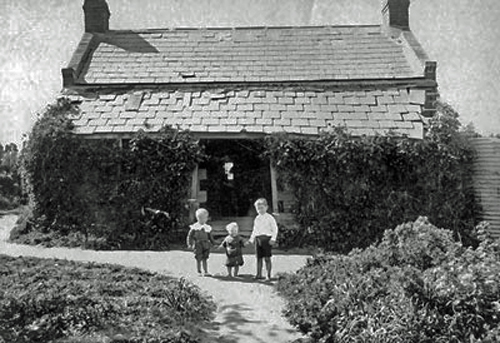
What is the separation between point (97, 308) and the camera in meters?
5.42

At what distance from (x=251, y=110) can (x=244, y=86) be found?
1690mm

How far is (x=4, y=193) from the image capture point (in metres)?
23.5

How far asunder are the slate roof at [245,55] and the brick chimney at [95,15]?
1.20ft

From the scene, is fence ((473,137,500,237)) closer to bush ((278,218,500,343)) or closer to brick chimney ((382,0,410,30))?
bush ((278,218,500,343))

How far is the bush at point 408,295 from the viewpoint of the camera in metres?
4.26

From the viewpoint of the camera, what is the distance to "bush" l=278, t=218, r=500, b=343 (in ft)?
14.0

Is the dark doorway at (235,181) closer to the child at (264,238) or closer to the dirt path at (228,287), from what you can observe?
the dirt path at (228,287)

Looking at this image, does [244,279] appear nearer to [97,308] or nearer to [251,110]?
[97,308]

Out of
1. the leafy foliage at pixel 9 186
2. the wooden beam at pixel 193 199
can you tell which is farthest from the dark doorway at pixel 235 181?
the leafy foliage at pixel 9 186

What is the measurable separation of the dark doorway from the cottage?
1.5 inches

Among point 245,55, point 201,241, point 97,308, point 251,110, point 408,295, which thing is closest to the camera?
point 408,295

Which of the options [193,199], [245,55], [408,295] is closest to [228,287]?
[408,295]

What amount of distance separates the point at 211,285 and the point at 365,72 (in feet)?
31.7

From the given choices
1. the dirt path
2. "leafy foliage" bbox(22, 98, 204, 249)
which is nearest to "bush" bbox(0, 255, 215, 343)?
the dirt path
